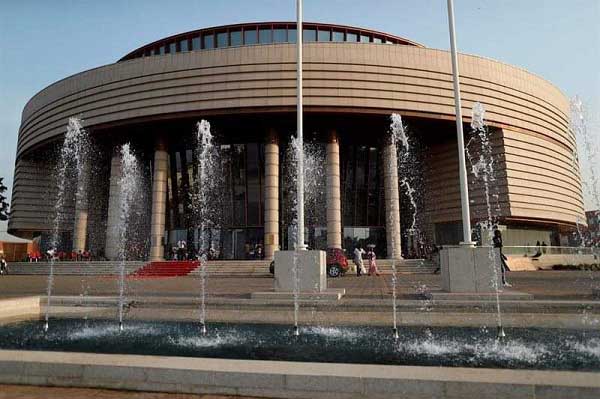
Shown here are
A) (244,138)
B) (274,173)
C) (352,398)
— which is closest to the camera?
(352,398)

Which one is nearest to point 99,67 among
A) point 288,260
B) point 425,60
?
point 425,60

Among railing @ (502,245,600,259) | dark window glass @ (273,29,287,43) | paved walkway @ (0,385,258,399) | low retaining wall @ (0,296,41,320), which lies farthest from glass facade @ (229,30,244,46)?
paved walkway @ (0,385,258,399)

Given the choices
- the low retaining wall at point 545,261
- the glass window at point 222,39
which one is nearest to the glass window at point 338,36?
the glass window at point 222,39

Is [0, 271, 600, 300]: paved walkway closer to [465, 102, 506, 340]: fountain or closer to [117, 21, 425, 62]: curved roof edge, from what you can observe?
[465, 102, 506, 340]: fountain

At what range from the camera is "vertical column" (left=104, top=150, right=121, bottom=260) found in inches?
1329

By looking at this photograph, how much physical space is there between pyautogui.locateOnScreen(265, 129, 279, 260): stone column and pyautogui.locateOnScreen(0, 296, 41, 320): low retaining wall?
68.4ft

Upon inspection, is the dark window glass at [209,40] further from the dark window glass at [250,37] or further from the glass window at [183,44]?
the dark window glass at [250,37]

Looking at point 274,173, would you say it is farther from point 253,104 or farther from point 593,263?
point 593,263

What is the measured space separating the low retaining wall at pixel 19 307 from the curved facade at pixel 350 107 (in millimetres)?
21322

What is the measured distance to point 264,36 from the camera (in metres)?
37.3

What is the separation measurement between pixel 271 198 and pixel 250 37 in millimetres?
15494

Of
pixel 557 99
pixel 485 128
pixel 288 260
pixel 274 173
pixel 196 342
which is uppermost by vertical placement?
pixel 557 99

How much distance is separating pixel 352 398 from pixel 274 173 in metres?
29.1

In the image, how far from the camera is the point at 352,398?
12.5ft
